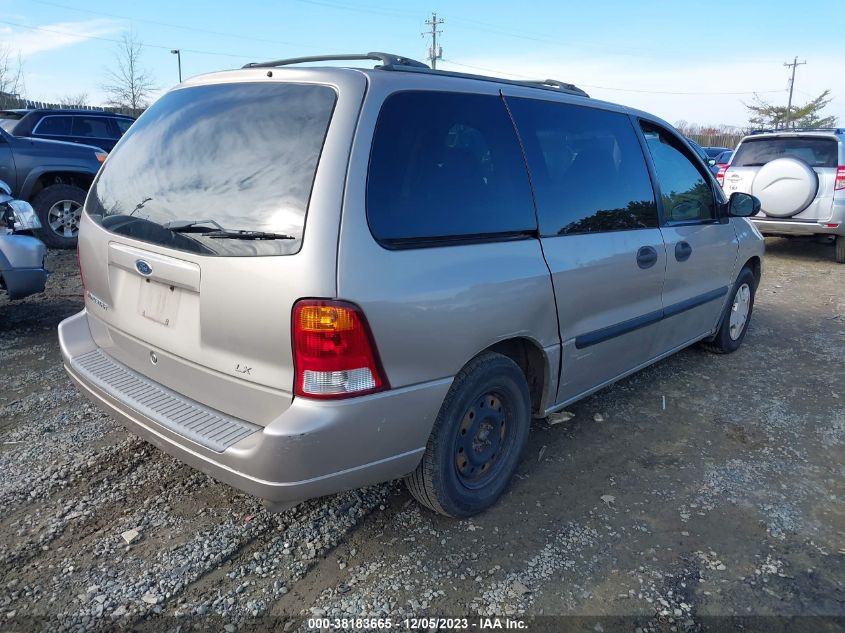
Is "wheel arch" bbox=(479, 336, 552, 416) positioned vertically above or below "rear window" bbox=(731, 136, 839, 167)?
below

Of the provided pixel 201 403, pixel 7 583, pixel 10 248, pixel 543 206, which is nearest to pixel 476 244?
pixel 543 206

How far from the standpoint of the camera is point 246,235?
2129 millimetres

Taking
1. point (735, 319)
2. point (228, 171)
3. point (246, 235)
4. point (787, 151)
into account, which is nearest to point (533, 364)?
point (246, 235)

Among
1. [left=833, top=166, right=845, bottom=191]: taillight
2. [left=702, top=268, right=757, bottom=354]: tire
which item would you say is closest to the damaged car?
[left=702, top=268, right=757, bottom=354]: tire

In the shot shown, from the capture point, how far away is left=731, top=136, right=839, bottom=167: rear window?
8867 millimetres

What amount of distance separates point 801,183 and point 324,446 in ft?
28.5

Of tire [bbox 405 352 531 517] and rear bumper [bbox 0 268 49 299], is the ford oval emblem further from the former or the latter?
rear bumper [bbox 0 268 49 299]

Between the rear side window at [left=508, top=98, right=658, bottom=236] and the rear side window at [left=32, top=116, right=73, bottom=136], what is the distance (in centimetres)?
1068

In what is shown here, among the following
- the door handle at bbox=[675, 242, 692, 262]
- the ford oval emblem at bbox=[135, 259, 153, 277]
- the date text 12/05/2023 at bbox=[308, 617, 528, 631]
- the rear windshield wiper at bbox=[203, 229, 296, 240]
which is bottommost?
the date text 12/05/2023 at bbox=[308, 617, 528, 631]

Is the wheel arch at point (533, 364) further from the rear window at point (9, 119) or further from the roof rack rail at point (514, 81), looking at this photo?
the rear window at point (9, 119)

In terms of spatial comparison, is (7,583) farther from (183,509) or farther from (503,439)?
(503,439)

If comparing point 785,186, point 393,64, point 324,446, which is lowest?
point 324,446

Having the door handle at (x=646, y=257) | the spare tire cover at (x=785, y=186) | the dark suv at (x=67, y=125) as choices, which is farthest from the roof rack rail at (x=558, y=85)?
the dark suv at (x=67, y=125)

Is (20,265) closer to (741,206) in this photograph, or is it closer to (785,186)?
(741,206)
